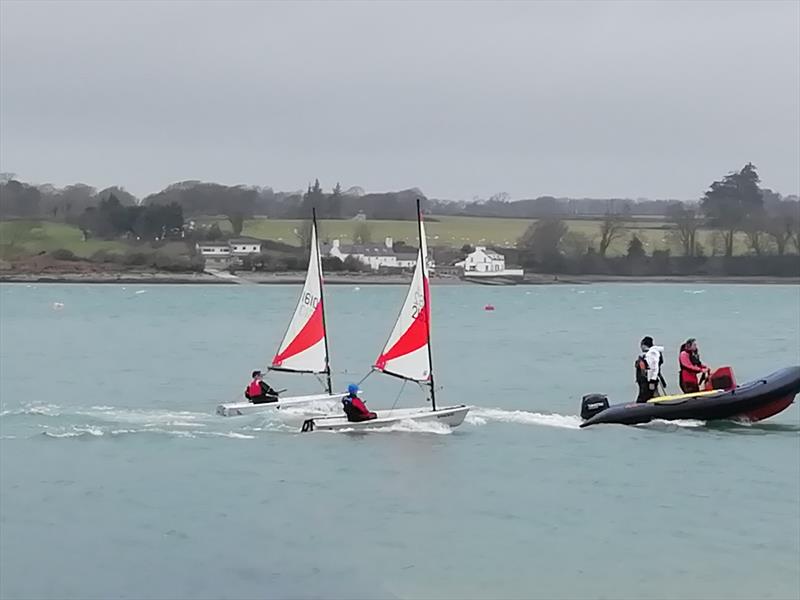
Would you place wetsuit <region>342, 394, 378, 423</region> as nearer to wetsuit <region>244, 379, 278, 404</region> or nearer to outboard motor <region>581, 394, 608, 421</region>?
wetsuit <region>244, 379, 278, 404</region>

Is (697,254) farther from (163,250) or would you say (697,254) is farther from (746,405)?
(746,405)

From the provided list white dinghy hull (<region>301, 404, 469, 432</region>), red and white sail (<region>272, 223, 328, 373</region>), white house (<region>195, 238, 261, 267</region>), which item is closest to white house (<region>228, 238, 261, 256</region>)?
white house (<region>195, 238, 261, 267</region>)

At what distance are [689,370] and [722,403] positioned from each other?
0.95 m

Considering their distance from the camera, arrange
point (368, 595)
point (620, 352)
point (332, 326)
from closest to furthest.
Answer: point (368, 595) < point (620, 352) < point (332, 326)

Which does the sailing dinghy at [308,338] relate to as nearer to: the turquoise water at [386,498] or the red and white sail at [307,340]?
the red and white sail at [307,340]

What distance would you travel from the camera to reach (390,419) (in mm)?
27625

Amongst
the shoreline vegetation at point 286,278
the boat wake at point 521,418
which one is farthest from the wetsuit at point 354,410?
the shoreline vegetation at point 286,278

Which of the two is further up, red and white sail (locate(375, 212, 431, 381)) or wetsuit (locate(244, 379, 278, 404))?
red and white sail (locate(375, 212, 431, 381))

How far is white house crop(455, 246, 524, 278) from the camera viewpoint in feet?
551

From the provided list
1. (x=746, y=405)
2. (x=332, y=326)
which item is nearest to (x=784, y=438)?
(x=746, y=405)

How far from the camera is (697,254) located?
535ft

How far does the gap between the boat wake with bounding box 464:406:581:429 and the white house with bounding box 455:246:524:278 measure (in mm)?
134758

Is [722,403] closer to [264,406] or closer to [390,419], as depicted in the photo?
[390,419]

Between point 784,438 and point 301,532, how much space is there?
13.4 metres
